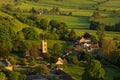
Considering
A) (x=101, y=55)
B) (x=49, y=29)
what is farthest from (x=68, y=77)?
(x=49, y=29)

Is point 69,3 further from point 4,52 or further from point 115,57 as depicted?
point 115,57

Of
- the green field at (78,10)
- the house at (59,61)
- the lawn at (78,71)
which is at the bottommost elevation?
the lawn at (78,71)

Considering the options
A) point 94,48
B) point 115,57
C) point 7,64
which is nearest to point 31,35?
point 94,48

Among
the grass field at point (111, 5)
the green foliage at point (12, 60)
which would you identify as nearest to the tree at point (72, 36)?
the green foliage at point (12, 60)

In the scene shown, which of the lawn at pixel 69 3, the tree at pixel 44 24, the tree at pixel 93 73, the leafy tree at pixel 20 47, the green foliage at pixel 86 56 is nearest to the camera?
the tree at pixel 93 73

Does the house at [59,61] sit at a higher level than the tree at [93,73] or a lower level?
lower

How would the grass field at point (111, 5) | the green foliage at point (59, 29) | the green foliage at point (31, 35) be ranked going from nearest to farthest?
A: the green foliage at point (31, 35), the green foliage at point (59, 29), the grass field at point (111, 5)

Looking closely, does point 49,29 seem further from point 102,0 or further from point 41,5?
point 102,0

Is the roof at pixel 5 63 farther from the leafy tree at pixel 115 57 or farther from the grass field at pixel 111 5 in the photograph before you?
the grass field at pixel 111 5

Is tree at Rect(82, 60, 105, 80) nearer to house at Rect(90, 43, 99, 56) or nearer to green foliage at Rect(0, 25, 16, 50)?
green foliage at Rect(0, 25, 16, 50)
